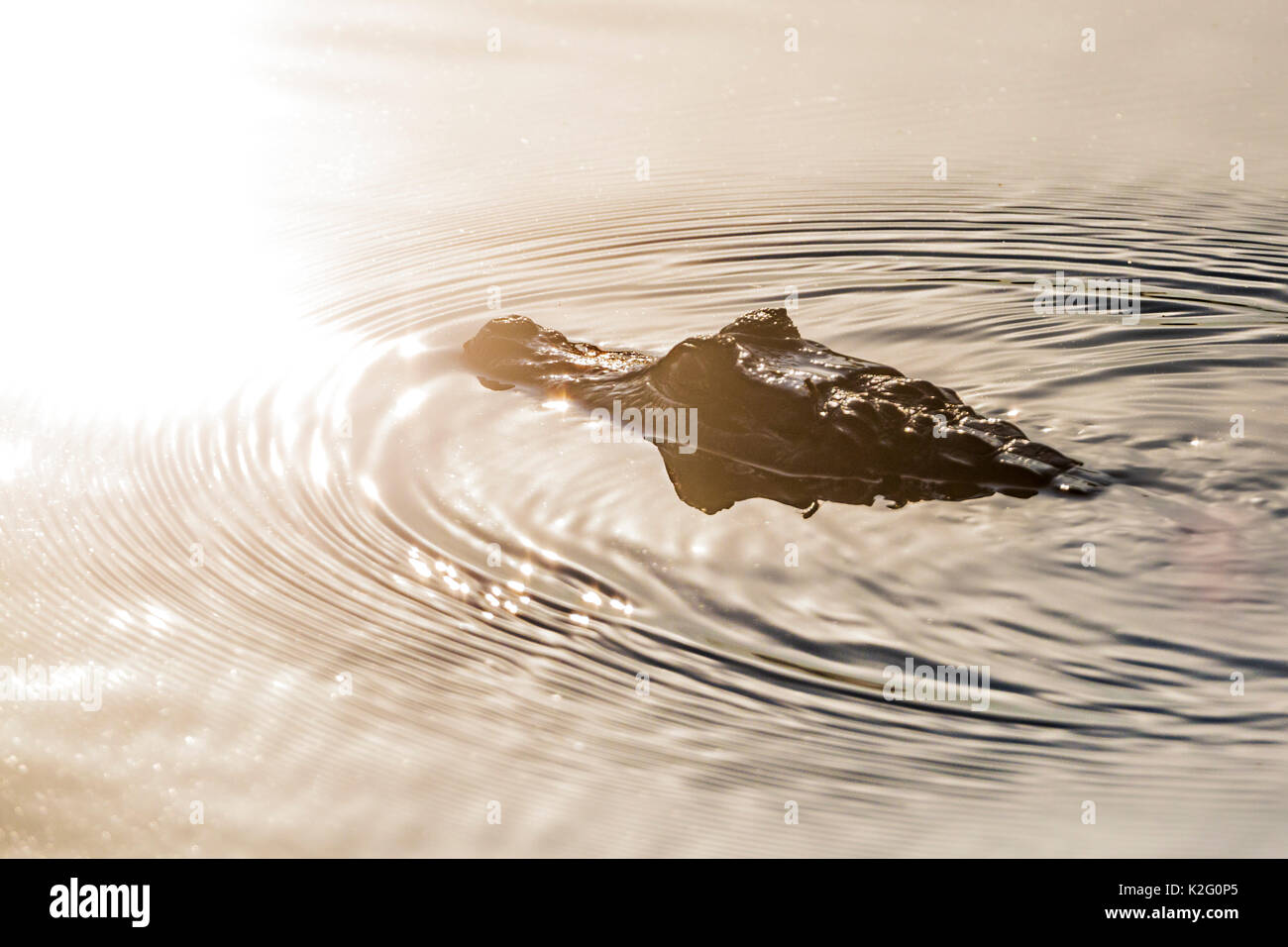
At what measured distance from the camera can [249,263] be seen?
839 cm

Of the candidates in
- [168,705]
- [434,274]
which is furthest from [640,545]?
[434,274]
